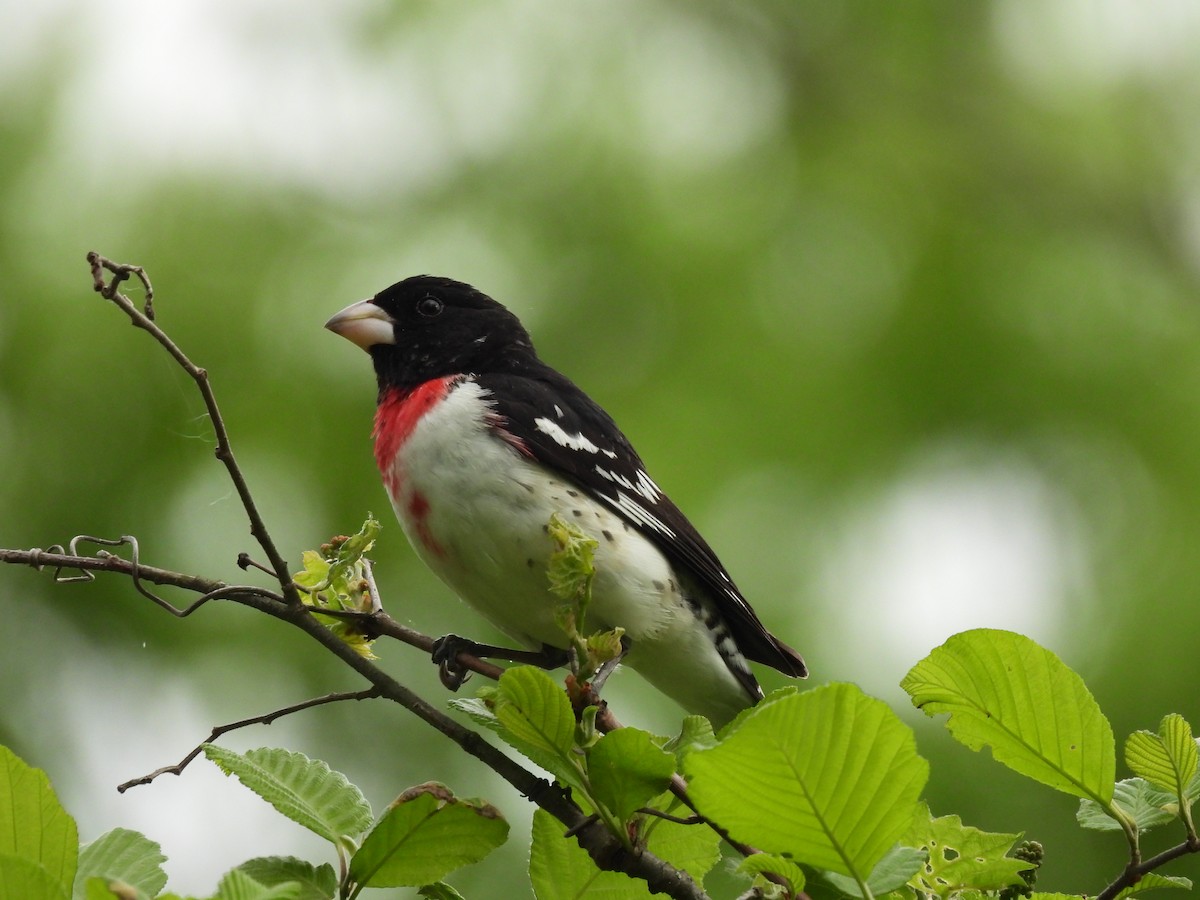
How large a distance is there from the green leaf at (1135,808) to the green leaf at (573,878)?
18.4 inches

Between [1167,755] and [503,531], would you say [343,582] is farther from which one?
[1167,755]

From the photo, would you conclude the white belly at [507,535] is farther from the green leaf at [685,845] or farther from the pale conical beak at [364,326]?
the green leaf at [685,845]

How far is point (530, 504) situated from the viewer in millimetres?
2715

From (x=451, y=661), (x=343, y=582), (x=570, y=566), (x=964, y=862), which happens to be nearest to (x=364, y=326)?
(x=451, y=661)

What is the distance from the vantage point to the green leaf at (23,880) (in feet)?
3.28

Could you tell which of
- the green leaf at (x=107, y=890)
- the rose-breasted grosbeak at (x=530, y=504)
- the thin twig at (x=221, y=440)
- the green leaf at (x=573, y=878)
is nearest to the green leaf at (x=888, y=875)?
the green leaf at (x=573, y=878)

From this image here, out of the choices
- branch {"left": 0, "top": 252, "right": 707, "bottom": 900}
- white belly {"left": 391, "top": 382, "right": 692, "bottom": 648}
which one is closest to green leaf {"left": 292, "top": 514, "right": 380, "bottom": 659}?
branch {"left": 0, "top": 252, "right": 707, "bottom": 900}

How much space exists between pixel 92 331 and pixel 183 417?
60 centimetres

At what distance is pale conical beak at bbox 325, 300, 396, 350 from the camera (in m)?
3.36

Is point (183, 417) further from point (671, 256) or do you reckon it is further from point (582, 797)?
point (582, 797)

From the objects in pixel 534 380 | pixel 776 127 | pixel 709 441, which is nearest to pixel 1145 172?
pixel 776 127

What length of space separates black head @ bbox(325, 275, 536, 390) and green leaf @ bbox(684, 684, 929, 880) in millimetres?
2211

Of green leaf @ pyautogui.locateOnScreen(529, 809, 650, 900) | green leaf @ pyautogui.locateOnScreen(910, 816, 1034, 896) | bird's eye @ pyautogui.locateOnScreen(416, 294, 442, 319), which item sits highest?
bird's eye @ pyautogui.locateOnScreen(416, 294, 442, 319)

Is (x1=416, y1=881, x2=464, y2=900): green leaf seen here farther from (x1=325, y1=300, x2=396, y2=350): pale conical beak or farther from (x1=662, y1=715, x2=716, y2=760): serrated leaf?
Result: (x1=325, y1=300, x2=396, y2=350): pale conical beak
